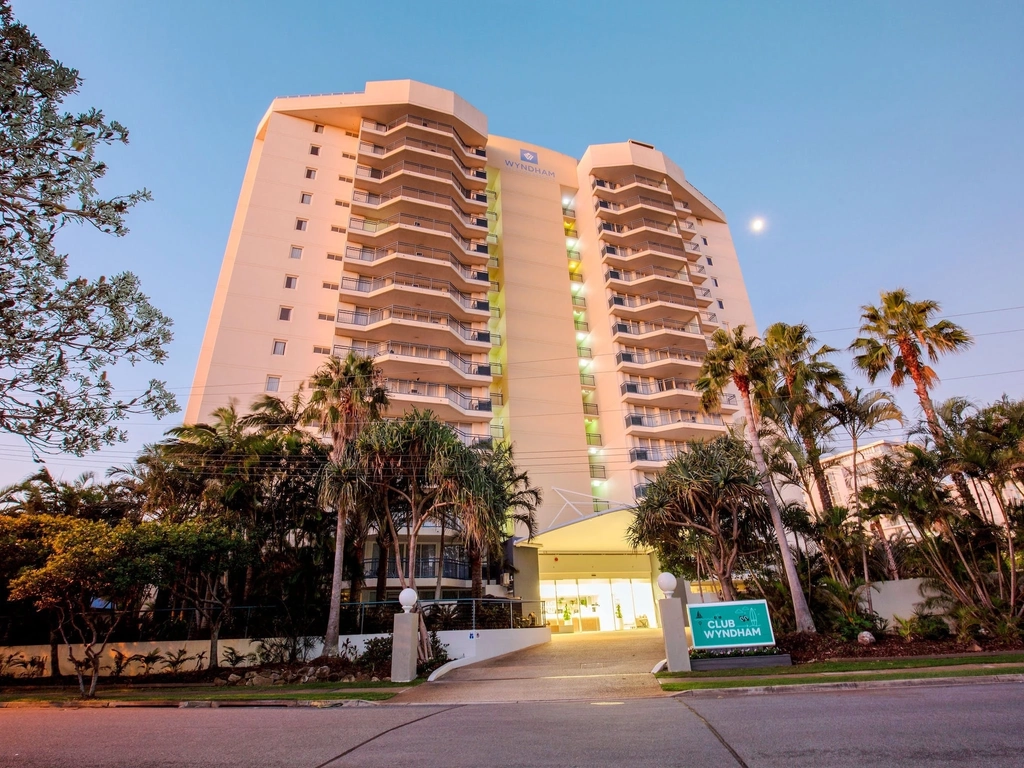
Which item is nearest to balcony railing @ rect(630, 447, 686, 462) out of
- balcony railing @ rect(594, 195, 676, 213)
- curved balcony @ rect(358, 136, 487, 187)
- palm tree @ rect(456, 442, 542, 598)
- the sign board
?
palm tree @ rect(456, 442, 542, 598)

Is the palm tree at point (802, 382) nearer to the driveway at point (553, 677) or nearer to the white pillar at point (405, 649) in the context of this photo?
the driveway at point (553, 677)

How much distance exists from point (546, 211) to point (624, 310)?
37.7 feet

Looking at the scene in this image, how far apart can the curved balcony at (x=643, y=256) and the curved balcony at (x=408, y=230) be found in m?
10.7

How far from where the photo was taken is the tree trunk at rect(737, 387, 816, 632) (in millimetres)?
15608

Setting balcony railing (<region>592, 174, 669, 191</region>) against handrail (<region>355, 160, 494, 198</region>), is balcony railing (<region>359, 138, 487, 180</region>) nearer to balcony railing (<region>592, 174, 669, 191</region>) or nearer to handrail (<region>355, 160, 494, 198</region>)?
handrail (<region>355, 160, 494, 198</region>)

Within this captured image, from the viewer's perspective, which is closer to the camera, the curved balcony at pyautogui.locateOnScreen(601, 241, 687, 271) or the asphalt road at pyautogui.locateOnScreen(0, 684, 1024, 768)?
the asphalt road at pyautogui.locateOnScreen(0, 684, 1024, 768)

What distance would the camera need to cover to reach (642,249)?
44.2 m

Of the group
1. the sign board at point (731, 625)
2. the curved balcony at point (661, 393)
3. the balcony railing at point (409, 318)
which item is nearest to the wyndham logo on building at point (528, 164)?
the balcony railing at point (409, 318)

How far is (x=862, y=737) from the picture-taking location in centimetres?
581

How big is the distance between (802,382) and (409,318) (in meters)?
23.9

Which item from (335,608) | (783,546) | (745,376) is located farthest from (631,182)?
(335,608)

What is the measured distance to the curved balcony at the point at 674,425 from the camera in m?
36.6

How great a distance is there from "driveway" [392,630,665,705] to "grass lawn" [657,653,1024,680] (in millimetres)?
1631

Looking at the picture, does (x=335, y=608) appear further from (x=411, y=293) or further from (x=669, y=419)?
(x=669, y=419)
